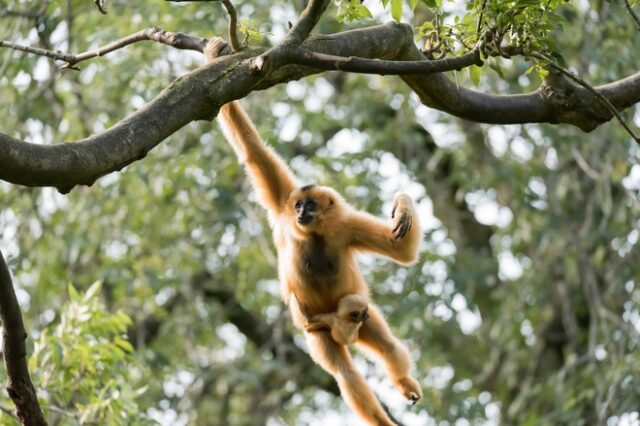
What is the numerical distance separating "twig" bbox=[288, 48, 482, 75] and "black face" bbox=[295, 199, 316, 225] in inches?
116

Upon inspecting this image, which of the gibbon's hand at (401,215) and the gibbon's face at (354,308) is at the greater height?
the gibbon's hand at (401,215)

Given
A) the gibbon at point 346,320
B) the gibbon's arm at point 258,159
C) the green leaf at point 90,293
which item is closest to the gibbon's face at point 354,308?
the gibbon at point 346,320

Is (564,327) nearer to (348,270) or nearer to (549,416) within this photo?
(549,416)

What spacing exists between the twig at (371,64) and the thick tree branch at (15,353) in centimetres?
121

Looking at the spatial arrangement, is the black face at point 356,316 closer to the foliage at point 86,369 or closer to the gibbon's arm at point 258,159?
the gibbon's arm at point 258,159

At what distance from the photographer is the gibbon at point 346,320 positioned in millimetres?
6320

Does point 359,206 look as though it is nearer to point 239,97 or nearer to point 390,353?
point 390,353

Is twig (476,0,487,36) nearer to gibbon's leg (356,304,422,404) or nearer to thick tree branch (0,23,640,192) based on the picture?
thick tree branch (0,23,640,192)

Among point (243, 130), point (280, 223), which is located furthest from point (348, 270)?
point (243, 130)

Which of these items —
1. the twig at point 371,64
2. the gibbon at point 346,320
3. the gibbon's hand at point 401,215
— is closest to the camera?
the twig at point 371,64

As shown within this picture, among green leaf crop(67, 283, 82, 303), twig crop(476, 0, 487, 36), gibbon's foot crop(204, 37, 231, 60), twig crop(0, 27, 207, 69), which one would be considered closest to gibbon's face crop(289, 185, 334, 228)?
green leaf crop(67, 283, 82, 303)

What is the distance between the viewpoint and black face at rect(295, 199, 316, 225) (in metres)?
6.45

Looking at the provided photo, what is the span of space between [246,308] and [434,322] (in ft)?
8.68

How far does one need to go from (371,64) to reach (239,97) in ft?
1.63
